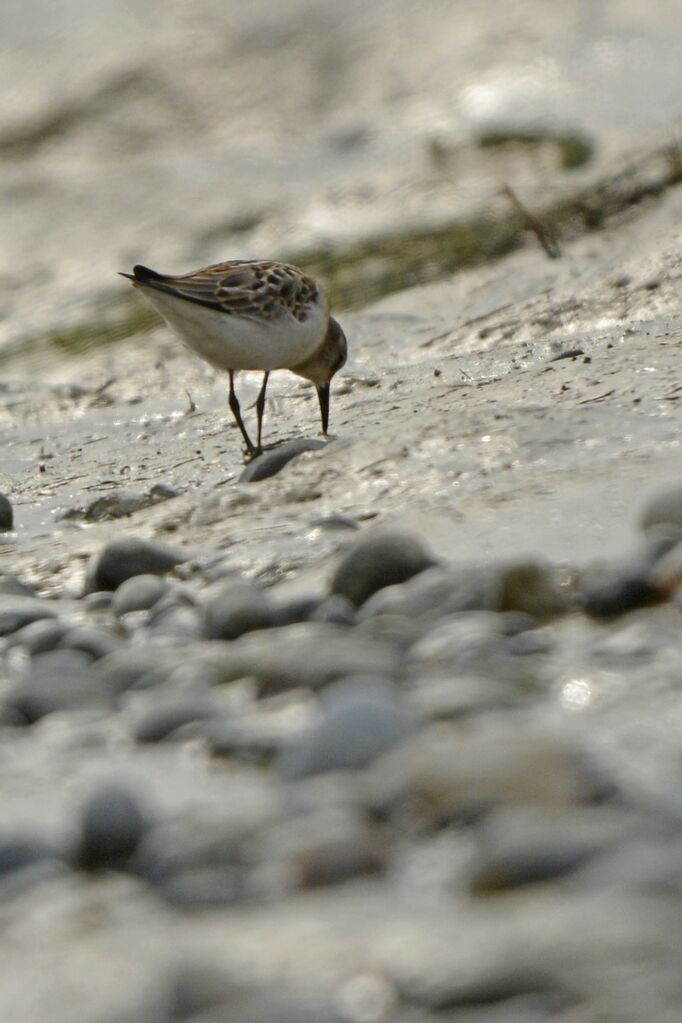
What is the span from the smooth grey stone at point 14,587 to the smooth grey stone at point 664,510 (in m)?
1.86

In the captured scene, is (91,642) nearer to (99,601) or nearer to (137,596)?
(137,596)

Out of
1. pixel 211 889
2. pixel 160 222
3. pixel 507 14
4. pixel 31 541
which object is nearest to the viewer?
pixel 211 889

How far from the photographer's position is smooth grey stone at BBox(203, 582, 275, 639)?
12.6 ft

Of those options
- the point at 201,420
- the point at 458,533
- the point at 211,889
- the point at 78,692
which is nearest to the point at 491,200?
the point at 201,420

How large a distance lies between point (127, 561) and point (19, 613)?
1.58 feet

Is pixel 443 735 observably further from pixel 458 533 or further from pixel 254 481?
pixel 254 481

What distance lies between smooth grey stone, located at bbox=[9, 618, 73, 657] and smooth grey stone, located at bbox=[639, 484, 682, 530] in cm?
156

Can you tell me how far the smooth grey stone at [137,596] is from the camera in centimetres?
429

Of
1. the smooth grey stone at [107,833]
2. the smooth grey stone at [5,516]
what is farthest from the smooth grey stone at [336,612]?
the smooth grey stone at [5,516]

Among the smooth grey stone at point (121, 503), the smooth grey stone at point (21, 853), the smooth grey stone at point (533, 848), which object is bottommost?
the smooth grey stone at point (533, 848)

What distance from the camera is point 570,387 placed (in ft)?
19.4

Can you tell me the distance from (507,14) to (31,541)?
28.4 ft

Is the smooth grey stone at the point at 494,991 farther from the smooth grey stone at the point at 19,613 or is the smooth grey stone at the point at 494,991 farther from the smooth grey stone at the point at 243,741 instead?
the smooth grey stone at the point at 19,613

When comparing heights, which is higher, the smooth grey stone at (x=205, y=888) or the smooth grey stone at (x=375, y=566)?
the smooth grey stone at (x=375, y=566)
